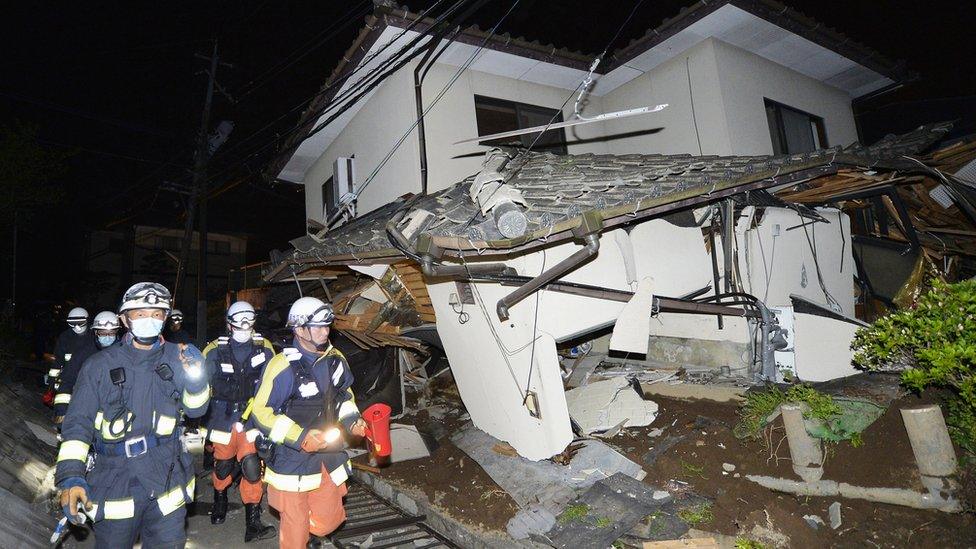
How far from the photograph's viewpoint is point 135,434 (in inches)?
137

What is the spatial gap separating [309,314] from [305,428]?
0.98 meters

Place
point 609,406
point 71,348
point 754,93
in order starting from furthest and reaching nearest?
point 754,93, point 71,348, point 609,406

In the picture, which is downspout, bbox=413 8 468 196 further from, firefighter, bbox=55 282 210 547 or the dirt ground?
firefighter, bbox=55 282 210 547

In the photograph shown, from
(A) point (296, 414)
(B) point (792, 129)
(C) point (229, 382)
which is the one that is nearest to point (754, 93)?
(B) point (792, 129)

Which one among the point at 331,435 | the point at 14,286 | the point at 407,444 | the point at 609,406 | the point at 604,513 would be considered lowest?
the point at 604,513

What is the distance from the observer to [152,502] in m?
3.49

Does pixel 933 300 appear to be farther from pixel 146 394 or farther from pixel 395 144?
pixel 395 144

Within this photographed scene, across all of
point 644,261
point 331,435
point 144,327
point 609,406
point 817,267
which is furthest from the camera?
Answer: point 817,267

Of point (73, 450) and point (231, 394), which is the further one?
point (231, 394)

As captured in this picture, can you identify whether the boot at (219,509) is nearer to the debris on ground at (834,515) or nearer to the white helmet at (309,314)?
the white helmet at (309,314)

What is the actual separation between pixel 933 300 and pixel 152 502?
6749 millimetres

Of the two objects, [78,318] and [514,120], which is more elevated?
[514,120]

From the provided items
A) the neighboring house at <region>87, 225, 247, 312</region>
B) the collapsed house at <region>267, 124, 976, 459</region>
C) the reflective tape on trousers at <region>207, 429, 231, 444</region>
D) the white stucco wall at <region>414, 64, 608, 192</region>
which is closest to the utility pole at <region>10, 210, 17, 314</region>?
the neighboring house at <region>87, 225, 247, 312</region>

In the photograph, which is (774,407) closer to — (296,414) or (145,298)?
(296,414)
